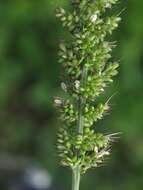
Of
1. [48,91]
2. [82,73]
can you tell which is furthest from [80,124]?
[48,91]

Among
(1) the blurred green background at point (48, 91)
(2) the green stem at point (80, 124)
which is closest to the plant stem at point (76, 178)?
(2) the green stem at point (80, 124)

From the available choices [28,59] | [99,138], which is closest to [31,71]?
[28,59]

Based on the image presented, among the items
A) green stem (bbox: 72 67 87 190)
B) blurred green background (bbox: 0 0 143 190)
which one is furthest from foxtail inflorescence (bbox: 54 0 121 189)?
blurred green background (bbox: 0 0 143 190)

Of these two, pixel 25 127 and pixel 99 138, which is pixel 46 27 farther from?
pixel 99 138

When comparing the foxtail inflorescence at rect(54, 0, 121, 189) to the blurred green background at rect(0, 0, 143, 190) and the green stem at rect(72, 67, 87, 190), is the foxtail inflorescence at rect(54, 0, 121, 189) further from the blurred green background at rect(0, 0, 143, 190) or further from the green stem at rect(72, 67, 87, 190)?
the blurred green background at rect(0, 0, 143, 190)

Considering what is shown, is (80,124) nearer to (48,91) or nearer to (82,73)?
(82,73)
